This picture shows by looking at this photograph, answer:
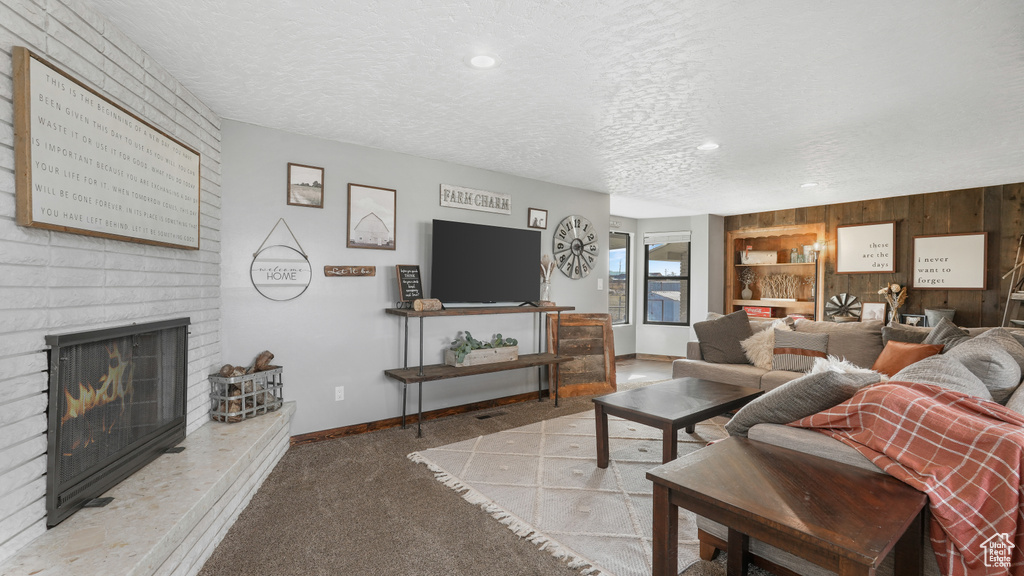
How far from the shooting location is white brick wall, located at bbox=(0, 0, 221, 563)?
150 cm

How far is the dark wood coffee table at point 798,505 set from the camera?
116 cm

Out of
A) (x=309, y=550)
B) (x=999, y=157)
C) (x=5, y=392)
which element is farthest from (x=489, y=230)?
(x=999, y=157)

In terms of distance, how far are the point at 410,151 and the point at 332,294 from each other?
132cm

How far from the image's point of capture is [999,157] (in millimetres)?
3820

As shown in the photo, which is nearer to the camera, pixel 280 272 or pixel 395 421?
pixel 280 272

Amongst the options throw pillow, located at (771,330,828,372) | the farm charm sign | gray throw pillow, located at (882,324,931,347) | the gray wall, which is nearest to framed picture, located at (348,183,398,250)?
the gray wall

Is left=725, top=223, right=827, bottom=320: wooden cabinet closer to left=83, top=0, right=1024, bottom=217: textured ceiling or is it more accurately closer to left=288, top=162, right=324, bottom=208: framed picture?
left=83, top=0, right=1024, bottom=217: textured ceiling

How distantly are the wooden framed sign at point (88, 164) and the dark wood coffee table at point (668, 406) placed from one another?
8.59 feet

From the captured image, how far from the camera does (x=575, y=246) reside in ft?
17.3

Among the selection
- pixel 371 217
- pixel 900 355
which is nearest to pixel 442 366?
pixel 371 217

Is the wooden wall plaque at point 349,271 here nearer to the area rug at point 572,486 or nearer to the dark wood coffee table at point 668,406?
the area rug at point 572,486

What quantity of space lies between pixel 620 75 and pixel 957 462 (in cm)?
206

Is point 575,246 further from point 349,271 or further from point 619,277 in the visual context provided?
point 349,271

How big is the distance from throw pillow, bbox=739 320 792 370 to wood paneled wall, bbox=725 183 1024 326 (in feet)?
7.86
